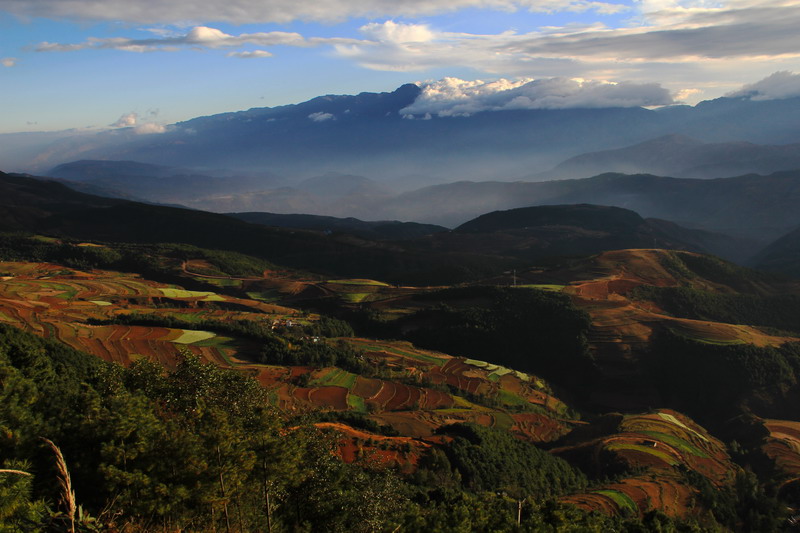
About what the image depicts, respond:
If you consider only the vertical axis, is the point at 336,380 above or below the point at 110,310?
below

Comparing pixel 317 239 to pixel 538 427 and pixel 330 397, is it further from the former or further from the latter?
pixel 538 427

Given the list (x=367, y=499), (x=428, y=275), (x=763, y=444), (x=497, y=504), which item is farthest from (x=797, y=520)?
(x=428, y=275)

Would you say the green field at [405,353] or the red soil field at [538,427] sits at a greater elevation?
the green field at [405,353]

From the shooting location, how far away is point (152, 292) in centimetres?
7694

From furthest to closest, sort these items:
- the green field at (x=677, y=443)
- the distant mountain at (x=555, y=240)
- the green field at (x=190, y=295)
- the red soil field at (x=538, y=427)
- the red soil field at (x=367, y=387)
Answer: the distant mountain at (x=555, y=240), the green field at (x=190, y=295), the red soil field at (x=367, y=387), the red soil field at (x=538, y=427), the green field at (x=677, y=443)

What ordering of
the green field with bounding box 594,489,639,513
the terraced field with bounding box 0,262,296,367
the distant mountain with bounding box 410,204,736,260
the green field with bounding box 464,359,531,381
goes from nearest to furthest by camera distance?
the green field with bounding box 594,489,639,513, the terraced field with bounding box 0,262,296,367, the green field with bounding box 464,359,531,381, the distant mountain with bounding box 410,204,736,260

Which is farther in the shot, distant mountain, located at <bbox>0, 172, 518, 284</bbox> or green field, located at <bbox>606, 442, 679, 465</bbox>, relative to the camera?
distant mountain, located at <bbox>0, 172, 518, 284</bbox>

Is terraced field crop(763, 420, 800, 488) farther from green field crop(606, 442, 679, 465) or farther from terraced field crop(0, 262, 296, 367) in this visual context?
terraced field crop(0, 262, 296, 367)

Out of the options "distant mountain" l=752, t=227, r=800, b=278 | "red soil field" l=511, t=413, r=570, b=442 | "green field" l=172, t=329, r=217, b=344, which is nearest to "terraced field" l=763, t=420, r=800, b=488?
"red soil field" l=511, t=413, r=570, b=442

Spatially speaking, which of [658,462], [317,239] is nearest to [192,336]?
[658,462]

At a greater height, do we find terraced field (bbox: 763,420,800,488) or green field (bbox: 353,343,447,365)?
green field (bbox: 353,343,447,365)

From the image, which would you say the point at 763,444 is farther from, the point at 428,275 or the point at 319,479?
the point at 428,275

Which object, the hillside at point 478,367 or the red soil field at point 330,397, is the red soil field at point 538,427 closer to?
the hillside at point 478,367

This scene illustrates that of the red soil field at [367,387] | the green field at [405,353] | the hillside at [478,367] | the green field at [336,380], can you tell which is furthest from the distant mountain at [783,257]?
the green field at [336,380]
